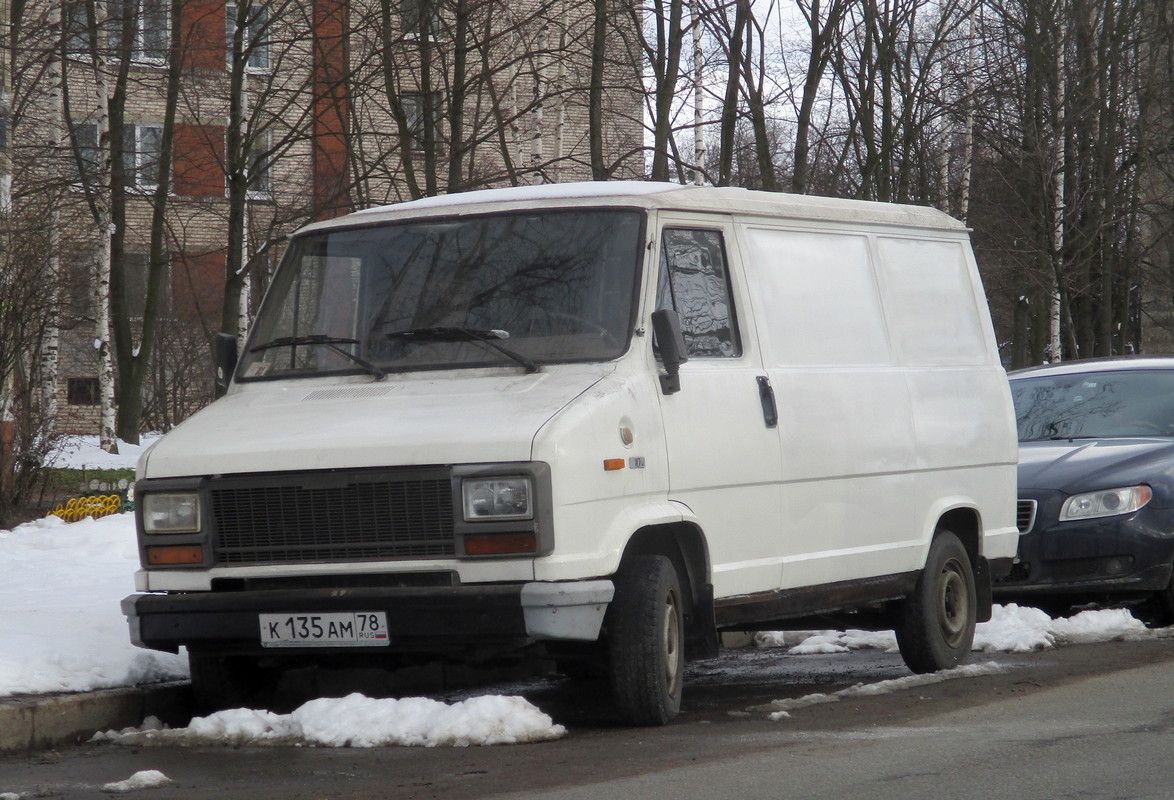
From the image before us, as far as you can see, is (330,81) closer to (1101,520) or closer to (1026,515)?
(1026,515)

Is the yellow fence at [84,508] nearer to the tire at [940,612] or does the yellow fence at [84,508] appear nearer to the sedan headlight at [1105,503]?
the tire at [940,612]

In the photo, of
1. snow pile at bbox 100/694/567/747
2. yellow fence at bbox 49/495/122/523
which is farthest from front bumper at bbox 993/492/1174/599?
yellow fence at bbox 49/495/122/523

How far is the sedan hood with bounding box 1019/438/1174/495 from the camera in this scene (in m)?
9.98

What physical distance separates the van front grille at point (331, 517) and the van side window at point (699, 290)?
1395 millimetres

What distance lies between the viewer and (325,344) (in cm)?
722

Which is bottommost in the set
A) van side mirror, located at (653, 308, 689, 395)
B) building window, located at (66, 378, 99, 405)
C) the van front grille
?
the van front grille

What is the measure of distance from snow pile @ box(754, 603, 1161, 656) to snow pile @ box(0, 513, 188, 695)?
390cm

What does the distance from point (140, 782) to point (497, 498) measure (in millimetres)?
1576

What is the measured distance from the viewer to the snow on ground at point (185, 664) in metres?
6.22

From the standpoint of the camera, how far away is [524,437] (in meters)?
6.06

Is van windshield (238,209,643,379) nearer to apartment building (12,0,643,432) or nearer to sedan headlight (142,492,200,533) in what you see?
sedan headlight (142,492,200,533)

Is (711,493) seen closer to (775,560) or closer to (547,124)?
(775,560)

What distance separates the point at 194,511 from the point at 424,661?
114 centimetres

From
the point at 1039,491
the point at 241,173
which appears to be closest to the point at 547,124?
the point at 241,173
